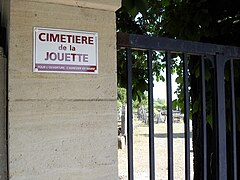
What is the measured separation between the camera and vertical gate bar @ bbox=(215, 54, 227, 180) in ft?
6.26

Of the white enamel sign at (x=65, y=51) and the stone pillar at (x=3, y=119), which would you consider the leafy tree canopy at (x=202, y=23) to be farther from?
the stone pillar at (x=3, y=119)

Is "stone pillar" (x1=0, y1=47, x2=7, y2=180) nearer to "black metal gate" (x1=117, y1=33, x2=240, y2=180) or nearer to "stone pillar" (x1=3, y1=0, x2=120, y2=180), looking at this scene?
"stone pillar" (x1=3, y1=0, x2=120, y2=180)

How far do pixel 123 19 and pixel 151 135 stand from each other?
2.51 meters

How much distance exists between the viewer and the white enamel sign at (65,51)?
1374 mm

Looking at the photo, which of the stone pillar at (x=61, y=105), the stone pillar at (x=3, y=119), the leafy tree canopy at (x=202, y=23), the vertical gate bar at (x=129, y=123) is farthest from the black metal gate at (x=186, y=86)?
the leafy tree canopy at (x=202, y=23)

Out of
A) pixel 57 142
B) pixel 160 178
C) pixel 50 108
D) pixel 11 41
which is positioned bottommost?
pixel 160 178

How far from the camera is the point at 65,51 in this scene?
1.41 meters

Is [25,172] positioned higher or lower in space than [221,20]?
lower

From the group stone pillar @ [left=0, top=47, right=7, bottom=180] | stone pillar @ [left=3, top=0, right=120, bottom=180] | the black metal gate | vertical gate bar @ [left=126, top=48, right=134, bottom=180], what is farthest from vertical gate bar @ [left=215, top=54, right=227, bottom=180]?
stone pillar @ [left=0, top=47, right=7, bottom=180]

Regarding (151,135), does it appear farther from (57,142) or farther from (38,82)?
(38,82)

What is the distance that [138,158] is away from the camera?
30.5 feet

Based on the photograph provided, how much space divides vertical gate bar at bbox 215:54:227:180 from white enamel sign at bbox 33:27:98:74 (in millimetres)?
804

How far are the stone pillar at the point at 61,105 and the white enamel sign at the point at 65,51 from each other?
2cm

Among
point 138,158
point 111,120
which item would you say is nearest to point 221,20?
point 111,120
